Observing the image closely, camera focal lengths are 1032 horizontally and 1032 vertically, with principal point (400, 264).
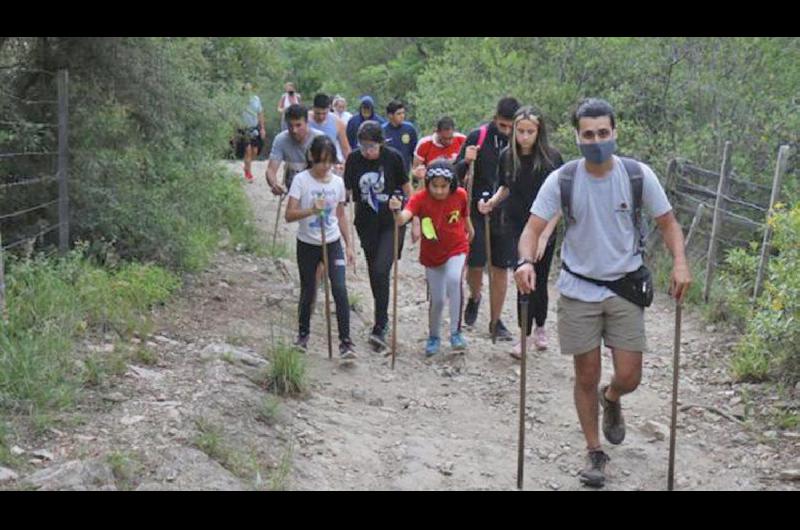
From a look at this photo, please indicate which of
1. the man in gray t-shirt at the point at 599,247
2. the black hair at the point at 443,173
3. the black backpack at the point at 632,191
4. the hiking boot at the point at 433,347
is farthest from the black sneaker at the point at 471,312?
the black backpack at the point at 632,191

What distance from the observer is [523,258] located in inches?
220

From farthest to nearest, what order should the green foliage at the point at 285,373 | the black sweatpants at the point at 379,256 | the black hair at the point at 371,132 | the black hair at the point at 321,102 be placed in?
1. the black hair at the point at 321,102
2. the black sweatpants at the point at 379,256
3. the black hair at the point at 371,132
4. the green foliage at the point at 285,373

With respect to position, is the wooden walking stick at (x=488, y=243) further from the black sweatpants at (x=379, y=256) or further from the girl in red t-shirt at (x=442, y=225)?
the black sweatpants at (x=379, y=256)

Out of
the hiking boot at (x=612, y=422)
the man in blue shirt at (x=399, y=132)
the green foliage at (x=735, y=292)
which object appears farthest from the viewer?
the man in blue shirt at (x=399, y=132)

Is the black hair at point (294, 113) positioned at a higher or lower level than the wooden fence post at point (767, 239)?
higher

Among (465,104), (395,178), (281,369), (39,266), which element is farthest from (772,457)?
(465,104)

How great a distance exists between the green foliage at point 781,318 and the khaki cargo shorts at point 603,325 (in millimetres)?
2001

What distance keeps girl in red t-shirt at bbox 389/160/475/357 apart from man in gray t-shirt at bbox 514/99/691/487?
259 centimetres

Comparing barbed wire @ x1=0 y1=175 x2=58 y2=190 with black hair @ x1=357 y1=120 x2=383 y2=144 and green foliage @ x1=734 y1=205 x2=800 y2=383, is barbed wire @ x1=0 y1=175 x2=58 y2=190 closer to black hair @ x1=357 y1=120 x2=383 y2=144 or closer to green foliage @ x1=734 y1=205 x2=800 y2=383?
black hair @ x1=357 y1=120 x2=383 y2=144

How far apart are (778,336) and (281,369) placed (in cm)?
348

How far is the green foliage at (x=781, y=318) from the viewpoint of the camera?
707 centimetres

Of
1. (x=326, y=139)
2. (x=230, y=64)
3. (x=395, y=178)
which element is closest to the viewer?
(x=326, y=139)

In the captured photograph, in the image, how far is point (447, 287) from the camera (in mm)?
8328
